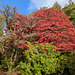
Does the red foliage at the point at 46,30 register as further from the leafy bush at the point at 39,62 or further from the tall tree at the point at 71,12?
the tall tree at the point at 71,12

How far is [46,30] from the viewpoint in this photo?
19.1 ft

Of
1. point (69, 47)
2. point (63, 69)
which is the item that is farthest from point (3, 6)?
point (63, 69)

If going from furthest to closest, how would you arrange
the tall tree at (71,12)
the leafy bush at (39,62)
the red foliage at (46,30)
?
the tall tree at (71,12)
the red foliage at (46,30)
the leafy bush at (39,62)

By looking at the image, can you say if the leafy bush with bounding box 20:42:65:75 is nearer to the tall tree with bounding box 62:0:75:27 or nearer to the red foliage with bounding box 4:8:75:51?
the red foliage with bounding box 4:8:75:51

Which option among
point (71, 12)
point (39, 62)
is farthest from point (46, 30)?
point (71, 12)

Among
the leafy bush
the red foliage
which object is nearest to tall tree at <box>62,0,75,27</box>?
the red foliage

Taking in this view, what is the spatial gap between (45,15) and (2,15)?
358cm

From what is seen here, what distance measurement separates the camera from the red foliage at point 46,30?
538 cm

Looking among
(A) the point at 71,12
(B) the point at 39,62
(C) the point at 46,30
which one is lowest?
(B) the point at 39,62

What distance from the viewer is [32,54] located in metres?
3.84

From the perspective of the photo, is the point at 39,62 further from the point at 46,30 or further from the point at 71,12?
the point at 71,12

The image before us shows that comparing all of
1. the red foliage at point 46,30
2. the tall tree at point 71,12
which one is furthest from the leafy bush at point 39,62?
the tall tree at point 71,12

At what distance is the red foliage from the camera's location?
17.7ft

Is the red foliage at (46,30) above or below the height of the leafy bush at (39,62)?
above
